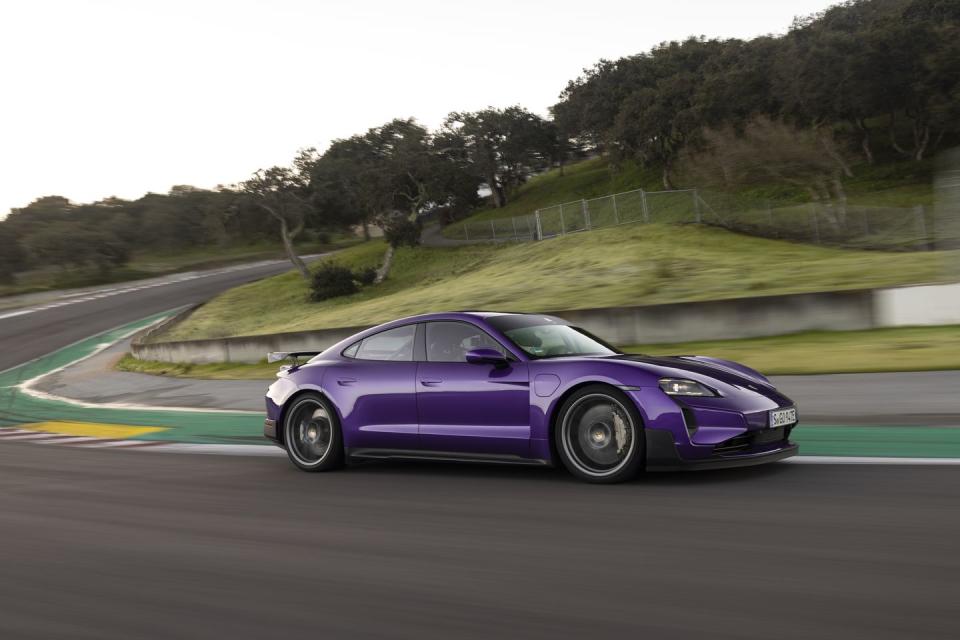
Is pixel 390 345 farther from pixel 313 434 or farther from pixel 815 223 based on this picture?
pixel 815 223

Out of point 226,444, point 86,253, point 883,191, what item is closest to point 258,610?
point 226,444

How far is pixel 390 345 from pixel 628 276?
15785mm

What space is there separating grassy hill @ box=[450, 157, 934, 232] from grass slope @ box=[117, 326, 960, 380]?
722 inches

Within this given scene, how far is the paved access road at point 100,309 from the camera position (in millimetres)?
35375

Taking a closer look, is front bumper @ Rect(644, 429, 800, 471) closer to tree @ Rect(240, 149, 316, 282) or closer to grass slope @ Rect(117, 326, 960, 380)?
grass slope @ Rect(117, 326, 960, 380)

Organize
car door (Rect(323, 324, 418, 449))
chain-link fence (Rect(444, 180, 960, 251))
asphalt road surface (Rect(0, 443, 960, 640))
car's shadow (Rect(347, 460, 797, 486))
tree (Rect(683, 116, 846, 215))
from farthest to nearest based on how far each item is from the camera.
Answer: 1. tree (Rect(683, 116, 846, 215))
2. chain-link fence (Rect(444, 180, 960, 251))
3. car door (Rect(323, 324, 418, 449))
4. car's shadow (Rect(347, 460, 797, 486))
5. asphalt road surface (Rect(0, 443, 960, 640))

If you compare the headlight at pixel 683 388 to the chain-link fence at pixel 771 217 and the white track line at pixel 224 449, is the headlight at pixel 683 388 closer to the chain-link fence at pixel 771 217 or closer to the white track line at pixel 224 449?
the white track line at pixel 224 449

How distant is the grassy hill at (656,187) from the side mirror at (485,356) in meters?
27.1

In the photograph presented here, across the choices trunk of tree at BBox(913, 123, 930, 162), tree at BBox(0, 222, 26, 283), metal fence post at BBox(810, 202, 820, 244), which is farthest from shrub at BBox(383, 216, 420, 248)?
trunk of tree at BBox(913, 123, 930, 162)

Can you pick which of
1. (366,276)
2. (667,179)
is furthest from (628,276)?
(667,179)

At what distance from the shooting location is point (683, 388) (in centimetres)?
616

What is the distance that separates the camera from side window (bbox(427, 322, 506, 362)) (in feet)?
23.6

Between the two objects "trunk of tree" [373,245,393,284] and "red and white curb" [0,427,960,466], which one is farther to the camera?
"trunk of tree" [373,245,393,284]

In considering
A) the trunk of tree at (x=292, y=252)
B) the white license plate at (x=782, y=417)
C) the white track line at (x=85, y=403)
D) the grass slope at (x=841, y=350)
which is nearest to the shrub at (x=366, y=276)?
the trunk of tree at (x=292, y=252)
